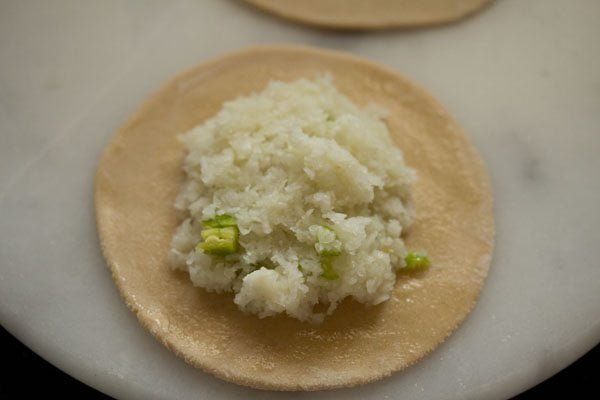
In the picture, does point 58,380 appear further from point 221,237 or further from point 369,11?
point 369,11

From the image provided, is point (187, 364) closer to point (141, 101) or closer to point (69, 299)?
point (69, 299)

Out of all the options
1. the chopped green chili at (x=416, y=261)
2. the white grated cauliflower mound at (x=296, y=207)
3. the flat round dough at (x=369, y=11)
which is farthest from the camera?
the flat round dough at (x=369, y=11)

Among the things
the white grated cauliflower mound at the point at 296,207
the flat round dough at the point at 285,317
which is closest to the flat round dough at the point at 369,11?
the flat round dough at the point at 285,317

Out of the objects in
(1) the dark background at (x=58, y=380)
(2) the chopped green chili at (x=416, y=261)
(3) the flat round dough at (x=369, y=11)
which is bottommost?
(1) the dark background at (x=58, y=380)

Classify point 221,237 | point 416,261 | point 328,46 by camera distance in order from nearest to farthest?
point 221,237, point 416,261, point 328,46

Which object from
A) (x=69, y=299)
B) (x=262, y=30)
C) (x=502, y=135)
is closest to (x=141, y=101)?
(x=262, y=30)

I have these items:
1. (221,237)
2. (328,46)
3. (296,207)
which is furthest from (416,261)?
(328,46)

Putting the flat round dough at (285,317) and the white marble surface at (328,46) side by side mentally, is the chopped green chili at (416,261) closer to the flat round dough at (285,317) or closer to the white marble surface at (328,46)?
the flat round dough at (285,317)
